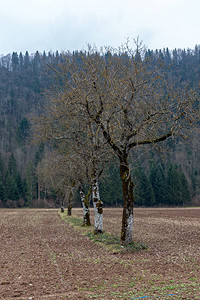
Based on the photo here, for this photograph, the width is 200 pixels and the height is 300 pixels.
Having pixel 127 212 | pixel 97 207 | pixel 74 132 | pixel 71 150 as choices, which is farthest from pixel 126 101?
pixel 71 150

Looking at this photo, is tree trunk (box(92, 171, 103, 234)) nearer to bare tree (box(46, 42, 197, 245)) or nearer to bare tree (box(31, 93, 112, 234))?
bare tree (box(31, 93, 112, 234))

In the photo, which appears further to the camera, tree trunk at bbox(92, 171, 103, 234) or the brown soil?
tree trunk at bbox(92, 171, 103, 234)

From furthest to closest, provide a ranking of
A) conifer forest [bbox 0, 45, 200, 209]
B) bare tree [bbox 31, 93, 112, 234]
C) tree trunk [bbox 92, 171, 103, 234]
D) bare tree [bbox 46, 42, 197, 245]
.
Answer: tree trunk [bbox 92, 171, 103, 234], bare tree [bbox 31, 93, 112, 234], conifer forest [bbox 0, 45, 200, 209], bare tree [bbox 46, 42, 197, 245]

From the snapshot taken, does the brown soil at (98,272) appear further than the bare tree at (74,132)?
No

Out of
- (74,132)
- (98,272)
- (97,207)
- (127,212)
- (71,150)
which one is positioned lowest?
(98,272)

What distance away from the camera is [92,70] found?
17578mm

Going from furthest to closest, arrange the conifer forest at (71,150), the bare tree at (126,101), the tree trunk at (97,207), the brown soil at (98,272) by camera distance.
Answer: the tree trunk at (97,207)
the conifer forest at (71,150)
the bare tree at (126,101)
the brown soil at (98,272)

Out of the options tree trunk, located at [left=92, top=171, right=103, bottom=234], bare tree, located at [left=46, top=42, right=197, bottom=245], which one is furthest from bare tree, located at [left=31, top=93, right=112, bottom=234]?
bare tree, located at [left=46, top=42, right=197, bottom=245]

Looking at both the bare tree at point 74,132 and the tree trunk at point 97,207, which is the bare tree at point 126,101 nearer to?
the bare tree at point 74,132

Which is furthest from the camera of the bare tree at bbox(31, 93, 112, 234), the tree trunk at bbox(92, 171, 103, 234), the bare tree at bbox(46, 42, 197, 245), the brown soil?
the tree trunk at bbox(92, 171, 103, 234)

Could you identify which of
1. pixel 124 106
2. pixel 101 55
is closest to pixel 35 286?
pixel 124 106

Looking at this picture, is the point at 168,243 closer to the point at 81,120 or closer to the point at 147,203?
the point at 81,120

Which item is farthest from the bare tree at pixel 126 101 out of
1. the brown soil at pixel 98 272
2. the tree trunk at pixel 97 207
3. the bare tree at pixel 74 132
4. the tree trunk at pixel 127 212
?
the tree trunk at pixel 97 207

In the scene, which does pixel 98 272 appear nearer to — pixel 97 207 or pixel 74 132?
pixel 97 207
